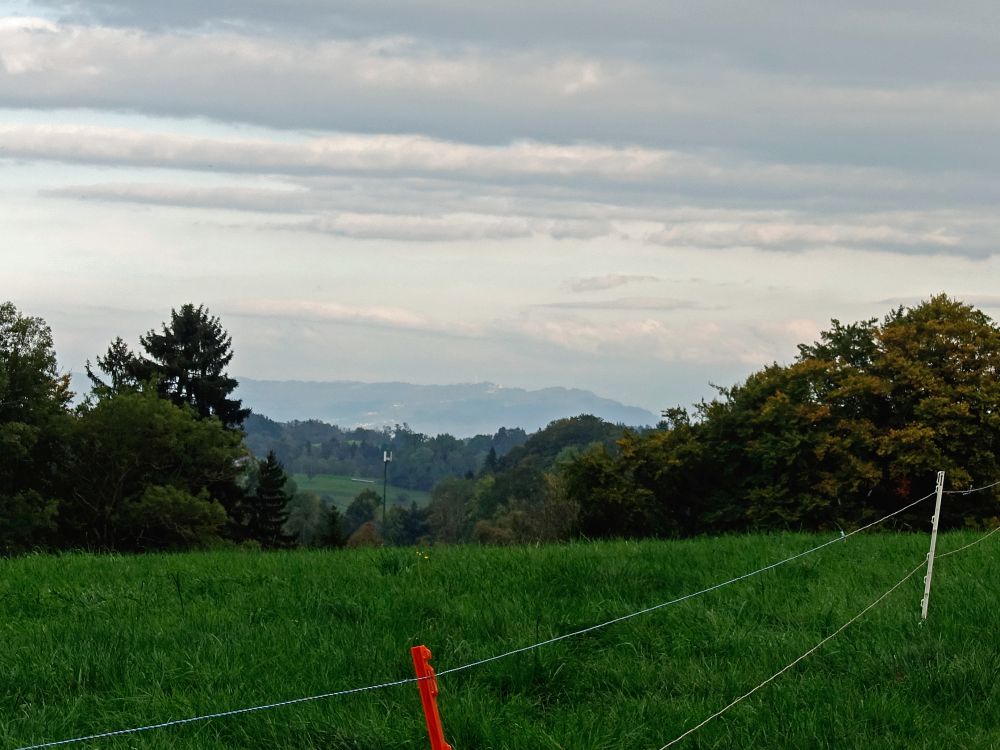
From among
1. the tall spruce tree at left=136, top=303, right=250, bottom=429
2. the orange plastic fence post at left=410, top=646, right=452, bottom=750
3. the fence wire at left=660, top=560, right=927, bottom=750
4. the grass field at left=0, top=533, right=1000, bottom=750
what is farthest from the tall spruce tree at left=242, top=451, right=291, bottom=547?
the orange plastic fence post at left=410, top=646, right=452, bottom=750

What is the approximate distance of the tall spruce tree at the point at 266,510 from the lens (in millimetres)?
69125

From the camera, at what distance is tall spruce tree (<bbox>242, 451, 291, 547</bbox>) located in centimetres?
6912

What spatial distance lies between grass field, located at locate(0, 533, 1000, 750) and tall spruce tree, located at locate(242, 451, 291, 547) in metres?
56.1

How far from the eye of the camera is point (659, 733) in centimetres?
692

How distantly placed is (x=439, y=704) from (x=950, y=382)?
3800cm

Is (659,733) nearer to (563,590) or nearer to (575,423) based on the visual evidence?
(563,590)

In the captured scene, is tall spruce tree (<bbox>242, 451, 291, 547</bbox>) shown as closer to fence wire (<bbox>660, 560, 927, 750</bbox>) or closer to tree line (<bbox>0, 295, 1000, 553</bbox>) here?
tree line (<bbox>0, 295, 1000, 553</bbox>)

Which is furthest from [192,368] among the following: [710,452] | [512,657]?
[512,657]

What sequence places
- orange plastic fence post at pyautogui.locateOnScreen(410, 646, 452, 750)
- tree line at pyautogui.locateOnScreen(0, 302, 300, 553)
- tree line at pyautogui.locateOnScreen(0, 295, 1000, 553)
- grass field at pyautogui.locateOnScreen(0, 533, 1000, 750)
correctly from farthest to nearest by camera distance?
tree line at pyautogui.locateOnScreen(0, 302, 300, 553)
tree line at pyautogui.locateOnScreen(0, 295, 1000, 553)
grass field at pyautogui.locateOnScreen(0, 533, 1000, 750)
orange plastic fence post at pyautogui.locateOnScreen(410, 646, 452, 750)

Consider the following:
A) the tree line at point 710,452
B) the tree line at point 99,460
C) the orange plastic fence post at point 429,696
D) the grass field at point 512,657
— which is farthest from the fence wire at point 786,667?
the tree line at point 99,460

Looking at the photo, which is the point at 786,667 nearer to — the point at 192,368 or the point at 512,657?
the point at 512,657

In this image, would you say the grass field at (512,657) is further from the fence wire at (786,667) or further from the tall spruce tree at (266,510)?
the tall spruce tree at (266,510)

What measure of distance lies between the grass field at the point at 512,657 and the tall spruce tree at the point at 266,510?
184 feet

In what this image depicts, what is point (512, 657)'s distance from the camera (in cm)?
819
